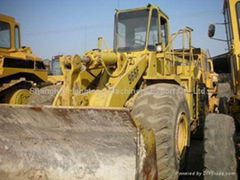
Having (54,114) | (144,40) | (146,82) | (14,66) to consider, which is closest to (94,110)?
(54,114)

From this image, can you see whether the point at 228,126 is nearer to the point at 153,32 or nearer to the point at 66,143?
the point at 66,143

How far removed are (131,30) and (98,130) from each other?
9.42ft

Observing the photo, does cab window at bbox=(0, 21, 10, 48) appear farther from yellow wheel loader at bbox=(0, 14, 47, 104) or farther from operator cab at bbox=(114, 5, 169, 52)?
operator cab at bbox=(114, 5, 169, 52)

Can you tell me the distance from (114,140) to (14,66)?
5776 millimetres

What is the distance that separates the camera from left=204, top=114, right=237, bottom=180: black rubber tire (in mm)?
3094

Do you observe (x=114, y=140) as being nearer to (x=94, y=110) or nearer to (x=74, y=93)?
(x=94, y=110)

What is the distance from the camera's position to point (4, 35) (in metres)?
8.27

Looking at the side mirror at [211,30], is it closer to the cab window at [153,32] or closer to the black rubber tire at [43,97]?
the cab window at [153,32]

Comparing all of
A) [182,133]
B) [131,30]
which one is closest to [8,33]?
[131,30]

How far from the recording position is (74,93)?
355cm

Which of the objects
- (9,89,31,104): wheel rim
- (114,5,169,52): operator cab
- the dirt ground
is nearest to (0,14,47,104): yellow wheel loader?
(9,89,31,104): wheel rim

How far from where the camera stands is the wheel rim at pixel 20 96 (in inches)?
286

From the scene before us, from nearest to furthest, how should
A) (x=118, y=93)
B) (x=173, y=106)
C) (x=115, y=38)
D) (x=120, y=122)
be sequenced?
(x=120, y=122), (x=173, y=106), (x=118, y=93), (x=115, y=38)

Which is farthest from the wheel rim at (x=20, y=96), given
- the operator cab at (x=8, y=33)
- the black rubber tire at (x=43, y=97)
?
the black rubber tire at (x=43, y=97)
